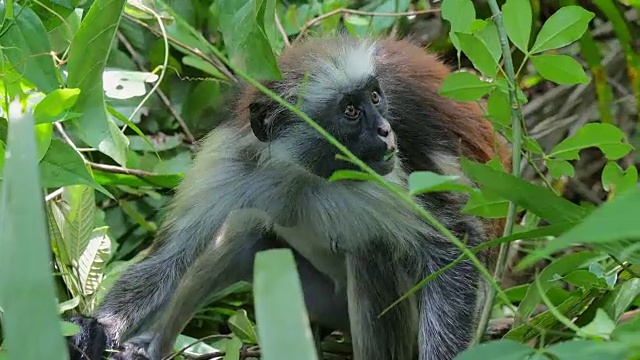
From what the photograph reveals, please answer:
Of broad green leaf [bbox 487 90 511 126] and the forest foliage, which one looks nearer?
the forest foliage

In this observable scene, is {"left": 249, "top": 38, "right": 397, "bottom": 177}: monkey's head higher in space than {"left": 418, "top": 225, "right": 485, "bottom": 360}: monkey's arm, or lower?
higher

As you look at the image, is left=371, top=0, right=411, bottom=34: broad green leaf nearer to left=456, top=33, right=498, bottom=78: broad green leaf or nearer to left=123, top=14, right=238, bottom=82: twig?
left=123, top=14, right=238, bottom=82: twig

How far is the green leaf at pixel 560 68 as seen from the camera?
252cm

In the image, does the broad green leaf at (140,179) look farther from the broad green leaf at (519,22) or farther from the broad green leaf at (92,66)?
the broad green leaf at (519,22)

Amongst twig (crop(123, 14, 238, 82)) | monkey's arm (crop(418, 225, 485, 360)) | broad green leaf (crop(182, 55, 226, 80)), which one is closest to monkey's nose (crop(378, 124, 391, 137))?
monkey's arm (crop(418, 225, 485, 360))

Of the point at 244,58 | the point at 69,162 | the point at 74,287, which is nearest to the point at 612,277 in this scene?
the point at 244,58

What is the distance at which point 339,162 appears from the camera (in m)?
3.84

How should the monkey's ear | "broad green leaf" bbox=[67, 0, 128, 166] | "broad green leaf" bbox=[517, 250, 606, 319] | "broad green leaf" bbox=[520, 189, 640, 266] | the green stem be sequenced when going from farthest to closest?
1. the monkey's ear
2. "broad green leaf" bbox=[67, 0, 128, 166]
3. the green stem
4. "broad green leaf" bbox=[517, 250, 606, 319]
5. "broad green leaf" bbox=[520, 189, 640, 266]

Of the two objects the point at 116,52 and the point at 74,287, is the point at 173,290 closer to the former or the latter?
the point at 74,287

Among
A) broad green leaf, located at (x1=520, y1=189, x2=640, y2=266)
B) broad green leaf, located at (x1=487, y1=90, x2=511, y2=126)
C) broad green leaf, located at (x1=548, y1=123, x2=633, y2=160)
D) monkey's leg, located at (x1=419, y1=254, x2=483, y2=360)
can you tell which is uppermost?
broad green leaf, located at (x1=520, y1=189, x2=640, y2=266)

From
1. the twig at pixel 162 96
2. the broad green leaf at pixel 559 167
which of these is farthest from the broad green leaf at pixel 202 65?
the broad green leaf at pixel 559 167

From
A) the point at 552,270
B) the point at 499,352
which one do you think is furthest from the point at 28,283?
the point at 552,270

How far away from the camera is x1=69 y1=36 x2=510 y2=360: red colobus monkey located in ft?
12.6

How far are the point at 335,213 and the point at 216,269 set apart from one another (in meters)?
0.62
